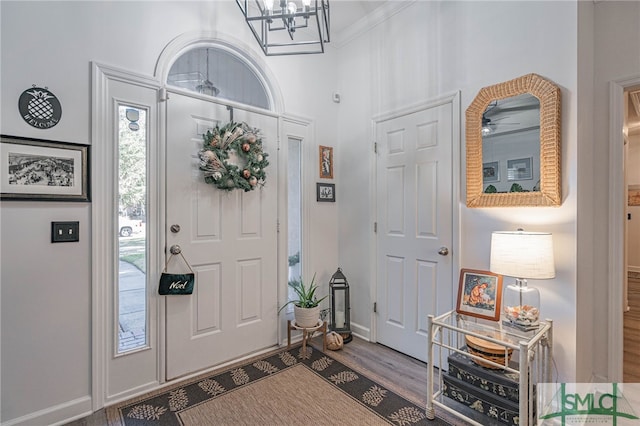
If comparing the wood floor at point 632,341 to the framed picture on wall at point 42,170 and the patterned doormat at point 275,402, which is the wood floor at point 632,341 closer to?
the patterned doormat at point 275,402

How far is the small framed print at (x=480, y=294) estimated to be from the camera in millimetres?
1881

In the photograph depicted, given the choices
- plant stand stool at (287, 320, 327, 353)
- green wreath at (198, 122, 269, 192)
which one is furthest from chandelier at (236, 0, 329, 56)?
plant stand stool at (287, 320, 327, 353)

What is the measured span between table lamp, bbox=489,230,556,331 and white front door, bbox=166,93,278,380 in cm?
178

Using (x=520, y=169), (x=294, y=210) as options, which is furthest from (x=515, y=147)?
(x=294, y=210)

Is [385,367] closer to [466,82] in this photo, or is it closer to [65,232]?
[466,82]

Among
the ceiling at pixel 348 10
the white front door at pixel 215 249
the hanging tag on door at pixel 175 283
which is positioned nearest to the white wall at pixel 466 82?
the ceiling at pixel 348 10

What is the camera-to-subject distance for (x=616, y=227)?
1.95 meters

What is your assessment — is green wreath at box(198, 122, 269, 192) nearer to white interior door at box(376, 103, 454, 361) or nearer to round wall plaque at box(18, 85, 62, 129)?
round wall plaque at box(18, 85, 62, 129)

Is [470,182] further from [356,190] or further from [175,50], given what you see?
[175,50]

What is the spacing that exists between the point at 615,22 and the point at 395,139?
5.00ft

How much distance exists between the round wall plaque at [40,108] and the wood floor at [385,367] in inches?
69.1

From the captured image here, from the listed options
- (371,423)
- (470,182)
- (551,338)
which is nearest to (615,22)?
(470,182)

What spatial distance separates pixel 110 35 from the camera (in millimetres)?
1994

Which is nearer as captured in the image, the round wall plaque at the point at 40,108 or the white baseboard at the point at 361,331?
the round wall plaque at the point at 40,108
